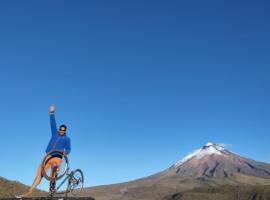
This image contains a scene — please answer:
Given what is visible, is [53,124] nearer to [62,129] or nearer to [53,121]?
[53,121]

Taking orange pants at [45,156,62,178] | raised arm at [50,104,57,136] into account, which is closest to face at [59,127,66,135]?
raised arm at [50,104,57,136]

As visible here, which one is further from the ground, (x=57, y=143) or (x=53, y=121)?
(x=53, y=121)

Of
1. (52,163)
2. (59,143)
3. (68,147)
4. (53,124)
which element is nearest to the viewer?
(52,163)

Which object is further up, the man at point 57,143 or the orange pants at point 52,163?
the man at point 57,143

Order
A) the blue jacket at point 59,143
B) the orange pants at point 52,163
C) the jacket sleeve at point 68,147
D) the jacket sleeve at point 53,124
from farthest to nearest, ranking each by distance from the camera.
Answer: the jacket sleeve at point 53,124, the jacket sleeve at point 68,147, the blue jacket at point 59,143, the orange pants at point 52,163

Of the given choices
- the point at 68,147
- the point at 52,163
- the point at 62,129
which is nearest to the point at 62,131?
the point at 62,129

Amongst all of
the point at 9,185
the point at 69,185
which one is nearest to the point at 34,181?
the point at 69,185

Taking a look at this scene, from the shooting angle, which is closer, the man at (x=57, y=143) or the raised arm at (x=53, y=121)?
the man at (x=57, y=143)

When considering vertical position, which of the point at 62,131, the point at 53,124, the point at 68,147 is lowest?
the point at 68,147

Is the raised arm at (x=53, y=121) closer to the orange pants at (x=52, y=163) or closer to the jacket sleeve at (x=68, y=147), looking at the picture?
the jacket sleeve at (x=68, y=147)

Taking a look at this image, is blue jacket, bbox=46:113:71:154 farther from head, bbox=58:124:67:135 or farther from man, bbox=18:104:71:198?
head, bbox=58:124:67:135

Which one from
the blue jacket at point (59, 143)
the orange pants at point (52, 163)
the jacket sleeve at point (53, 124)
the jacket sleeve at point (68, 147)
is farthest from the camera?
the jacket sleeve at point (53, 124)

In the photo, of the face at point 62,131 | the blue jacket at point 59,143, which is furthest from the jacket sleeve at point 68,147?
the face at point 62,131

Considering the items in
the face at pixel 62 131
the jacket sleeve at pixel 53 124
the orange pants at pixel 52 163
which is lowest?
the orange pants at pixel 52 163
